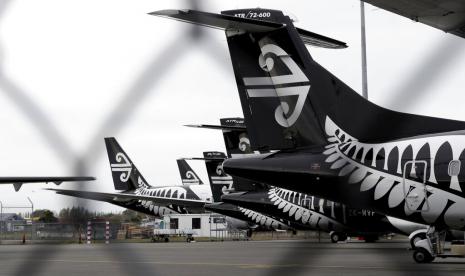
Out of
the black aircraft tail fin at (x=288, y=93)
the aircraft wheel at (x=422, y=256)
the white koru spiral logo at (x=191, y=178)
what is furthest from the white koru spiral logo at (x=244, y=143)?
the white koru spiral logo at (x=191, y=178)

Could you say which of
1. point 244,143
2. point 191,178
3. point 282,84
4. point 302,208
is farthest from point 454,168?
point 191,178

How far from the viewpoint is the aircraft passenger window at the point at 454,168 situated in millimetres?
11714

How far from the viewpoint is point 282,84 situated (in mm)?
7801

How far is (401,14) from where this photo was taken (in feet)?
9.44

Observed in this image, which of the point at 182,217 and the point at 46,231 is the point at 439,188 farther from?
the point at 182,217

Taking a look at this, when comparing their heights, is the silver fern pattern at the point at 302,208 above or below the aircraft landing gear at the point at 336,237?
above

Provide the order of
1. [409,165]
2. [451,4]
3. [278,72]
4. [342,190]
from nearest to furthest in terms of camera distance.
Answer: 1. [451,4]
2. [278,72]
3. [342,190]
4. [409,165]

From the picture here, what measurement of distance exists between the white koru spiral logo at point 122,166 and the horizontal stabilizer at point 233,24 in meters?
0.78

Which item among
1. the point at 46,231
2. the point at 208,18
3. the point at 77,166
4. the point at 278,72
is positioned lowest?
the point at 46,231

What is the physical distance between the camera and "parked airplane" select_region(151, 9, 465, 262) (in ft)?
19.4

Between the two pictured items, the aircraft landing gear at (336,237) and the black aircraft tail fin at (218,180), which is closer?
the black aircraft tail fin at (218,180)

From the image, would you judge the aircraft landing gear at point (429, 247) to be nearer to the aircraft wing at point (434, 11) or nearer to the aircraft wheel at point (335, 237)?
the aircraft wing at point (434, 11)

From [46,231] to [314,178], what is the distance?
7.28 m

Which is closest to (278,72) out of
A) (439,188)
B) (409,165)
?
(409,165)
